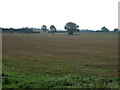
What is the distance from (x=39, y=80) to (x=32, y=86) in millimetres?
1063

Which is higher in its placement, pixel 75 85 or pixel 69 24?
pixel 69 24

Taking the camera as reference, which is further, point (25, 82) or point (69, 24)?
point (69, 24)

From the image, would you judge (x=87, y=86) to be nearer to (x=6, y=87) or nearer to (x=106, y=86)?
(x=106, y=86)

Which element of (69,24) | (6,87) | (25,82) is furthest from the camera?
(69,24)

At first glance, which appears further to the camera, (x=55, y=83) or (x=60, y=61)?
(x=60, y=61)

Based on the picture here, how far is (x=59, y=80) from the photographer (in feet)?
44.2

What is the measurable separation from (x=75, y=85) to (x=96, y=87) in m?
1.17

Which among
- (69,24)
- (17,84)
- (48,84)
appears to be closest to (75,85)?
(48,84)

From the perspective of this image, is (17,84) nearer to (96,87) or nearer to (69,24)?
(96,87)

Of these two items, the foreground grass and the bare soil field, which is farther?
the bare soil field

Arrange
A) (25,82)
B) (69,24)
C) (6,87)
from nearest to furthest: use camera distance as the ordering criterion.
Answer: (6,87)
(25,82)
(69,24)

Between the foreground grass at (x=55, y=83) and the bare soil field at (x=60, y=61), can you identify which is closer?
the foreground grass at (x=55, y=83)

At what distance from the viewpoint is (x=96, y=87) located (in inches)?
496

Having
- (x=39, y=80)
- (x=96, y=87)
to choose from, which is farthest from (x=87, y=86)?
(x=39, y=80)
